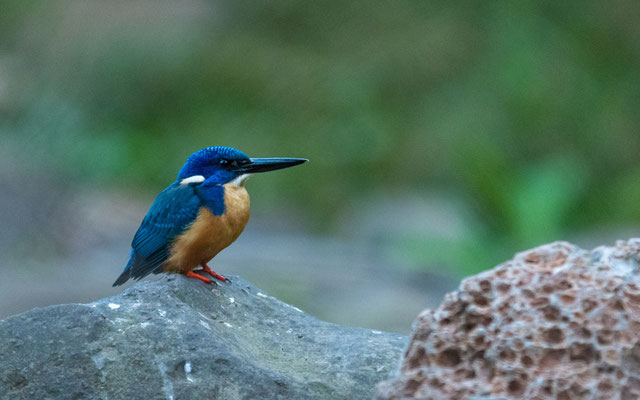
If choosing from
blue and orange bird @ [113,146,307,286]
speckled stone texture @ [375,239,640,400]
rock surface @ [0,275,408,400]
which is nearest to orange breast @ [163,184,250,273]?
blue and orange bird @ [113,146,307,286]

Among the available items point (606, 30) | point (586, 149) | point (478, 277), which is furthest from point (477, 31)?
point (478, 277)

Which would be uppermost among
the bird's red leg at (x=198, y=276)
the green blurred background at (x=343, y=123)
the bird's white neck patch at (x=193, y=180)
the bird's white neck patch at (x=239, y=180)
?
the green blurred background at (x=343, y=123)

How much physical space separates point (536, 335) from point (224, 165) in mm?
1400

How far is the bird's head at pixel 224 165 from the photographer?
2.74m

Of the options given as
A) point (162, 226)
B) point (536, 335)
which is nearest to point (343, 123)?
point (162, 226)

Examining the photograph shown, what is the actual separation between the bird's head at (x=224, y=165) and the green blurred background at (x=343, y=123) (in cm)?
256

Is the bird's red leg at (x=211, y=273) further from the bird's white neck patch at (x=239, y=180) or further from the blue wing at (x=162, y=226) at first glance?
the bird's white neck patch at (x=239, y=180)

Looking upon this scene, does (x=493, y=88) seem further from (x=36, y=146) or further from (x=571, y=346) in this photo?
(x=571, y=346)

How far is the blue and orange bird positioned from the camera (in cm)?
264

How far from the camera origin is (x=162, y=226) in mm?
2709

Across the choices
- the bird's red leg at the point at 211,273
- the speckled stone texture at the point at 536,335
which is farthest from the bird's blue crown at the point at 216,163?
the speckled stone texture at the point at 536,335

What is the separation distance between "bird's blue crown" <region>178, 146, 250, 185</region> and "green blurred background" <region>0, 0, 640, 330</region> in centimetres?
256

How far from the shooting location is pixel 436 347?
166 centimetres

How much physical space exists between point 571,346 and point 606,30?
274 inches
